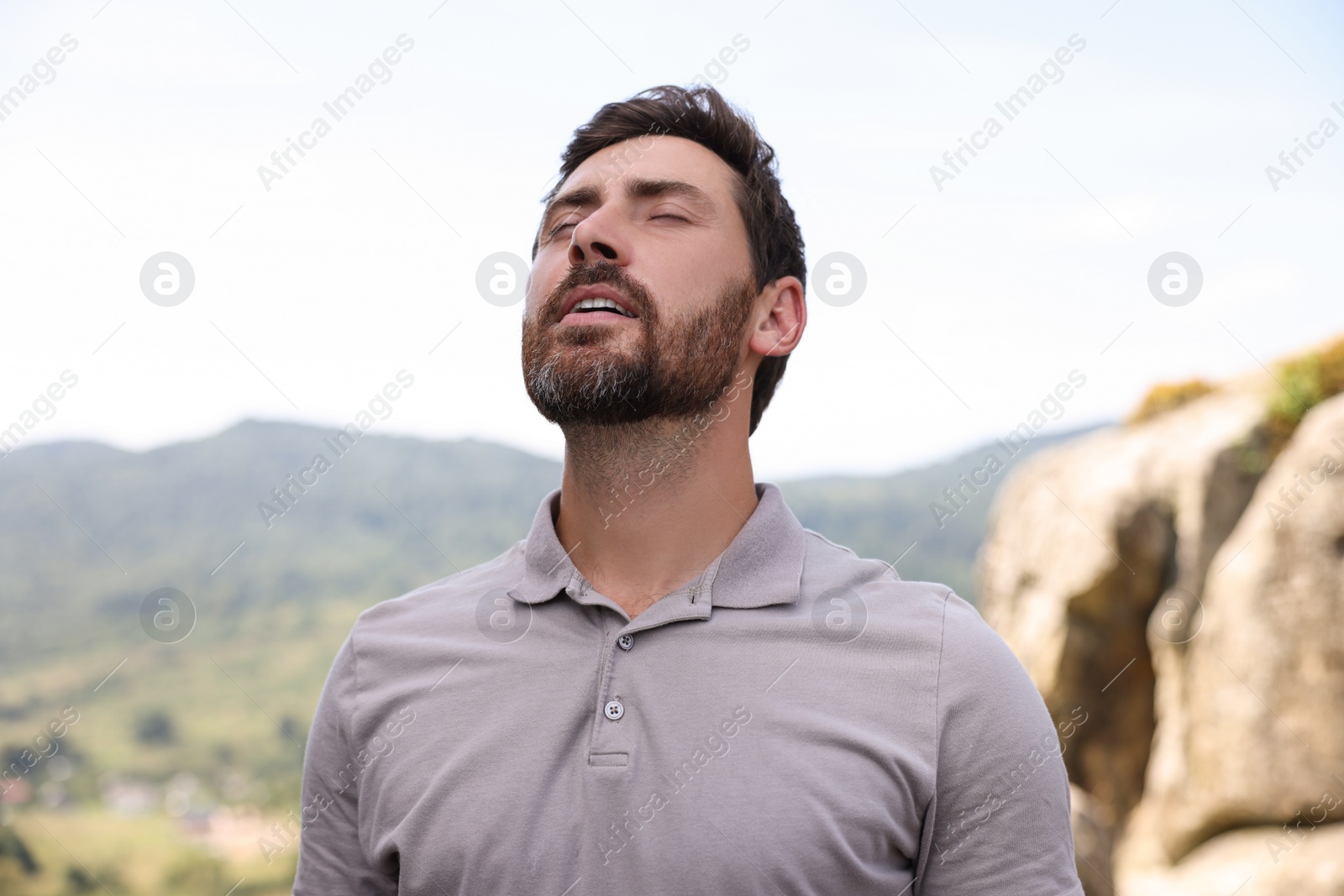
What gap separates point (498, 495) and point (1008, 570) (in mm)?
41635

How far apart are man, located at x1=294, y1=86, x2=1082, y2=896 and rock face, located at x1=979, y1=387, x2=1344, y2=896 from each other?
16.7ft

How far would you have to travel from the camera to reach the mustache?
6.71 feet

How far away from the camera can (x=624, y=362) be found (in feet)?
6.54

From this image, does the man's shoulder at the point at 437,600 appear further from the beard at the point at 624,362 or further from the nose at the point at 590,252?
the nose at the point at 590,252

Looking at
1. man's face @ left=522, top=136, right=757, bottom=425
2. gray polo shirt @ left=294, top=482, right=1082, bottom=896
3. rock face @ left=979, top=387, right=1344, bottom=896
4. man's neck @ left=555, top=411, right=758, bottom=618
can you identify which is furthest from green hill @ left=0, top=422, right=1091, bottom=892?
gray polo shirt @ left=294, top=482, right=1082, bottom=896

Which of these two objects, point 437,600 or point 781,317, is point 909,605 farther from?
point 437,600

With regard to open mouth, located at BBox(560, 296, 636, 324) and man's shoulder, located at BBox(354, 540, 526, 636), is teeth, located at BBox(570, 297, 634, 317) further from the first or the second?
man's shoulder, located at BBox(354, 540, 526, 636)

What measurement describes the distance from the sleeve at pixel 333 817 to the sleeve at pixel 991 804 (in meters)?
1.02

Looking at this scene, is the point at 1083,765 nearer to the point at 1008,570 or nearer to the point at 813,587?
the point at 1008,570

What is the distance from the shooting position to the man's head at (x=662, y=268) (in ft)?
6.61

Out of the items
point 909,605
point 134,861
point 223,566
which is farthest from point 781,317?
point 223,566

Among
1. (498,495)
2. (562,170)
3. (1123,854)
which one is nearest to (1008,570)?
(1123,854)

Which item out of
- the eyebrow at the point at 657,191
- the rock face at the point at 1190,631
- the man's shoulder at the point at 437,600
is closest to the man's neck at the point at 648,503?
the man's shoulder at the point at 437,600

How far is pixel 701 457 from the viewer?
2.10 m
